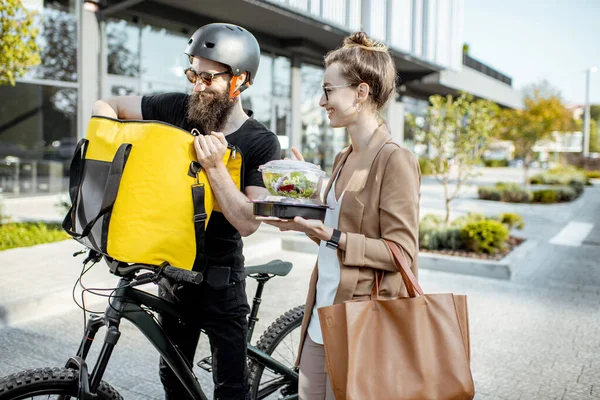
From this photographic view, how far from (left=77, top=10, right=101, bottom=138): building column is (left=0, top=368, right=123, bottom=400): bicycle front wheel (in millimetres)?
11290

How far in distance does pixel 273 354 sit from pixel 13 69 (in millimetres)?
7521

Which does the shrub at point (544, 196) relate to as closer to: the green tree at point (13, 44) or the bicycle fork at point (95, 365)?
the green tree at point (13, 44)

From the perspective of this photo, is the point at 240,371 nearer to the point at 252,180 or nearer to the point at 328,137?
the point at 252,180

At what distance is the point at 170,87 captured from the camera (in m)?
15.5

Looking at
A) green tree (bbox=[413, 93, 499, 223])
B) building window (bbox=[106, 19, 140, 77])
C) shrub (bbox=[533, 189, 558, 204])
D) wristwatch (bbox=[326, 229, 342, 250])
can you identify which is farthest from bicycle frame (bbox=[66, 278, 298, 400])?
shrub (bbox=[533, 189, 558, 204])

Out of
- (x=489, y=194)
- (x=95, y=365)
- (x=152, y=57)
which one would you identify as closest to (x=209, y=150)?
(x=95, y=365)

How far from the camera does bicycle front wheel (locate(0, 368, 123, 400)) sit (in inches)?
76.0

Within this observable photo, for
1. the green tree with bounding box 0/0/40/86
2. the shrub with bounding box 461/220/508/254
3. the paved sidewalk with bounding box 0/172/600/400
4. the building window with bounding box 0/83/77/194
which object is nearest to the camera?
the paved sidewalk with bounding box 0/172/600/400

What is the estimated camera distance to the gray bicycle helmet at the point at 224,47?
7.47ft

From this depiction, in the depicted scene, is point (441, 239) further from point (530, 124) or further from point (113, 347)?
point (530, 124)

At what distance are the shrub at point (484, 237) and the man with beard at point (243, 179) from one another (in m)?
6.94

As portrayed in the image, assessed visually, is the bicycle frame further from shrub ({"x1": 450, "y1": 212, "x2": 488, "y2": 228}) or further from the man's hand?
shrub ({"x1": 450, "y1": 212, "x2": 488, "y2": 228})

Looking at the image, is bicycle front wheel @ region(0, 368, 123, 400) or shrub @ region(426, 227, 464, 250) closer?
bicycle front wheel @ region(0, 368, 123, 400)

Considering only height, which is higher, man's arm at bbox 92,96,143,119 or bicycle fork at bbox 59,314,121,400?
man's arm at bbox 92,96,143,119
